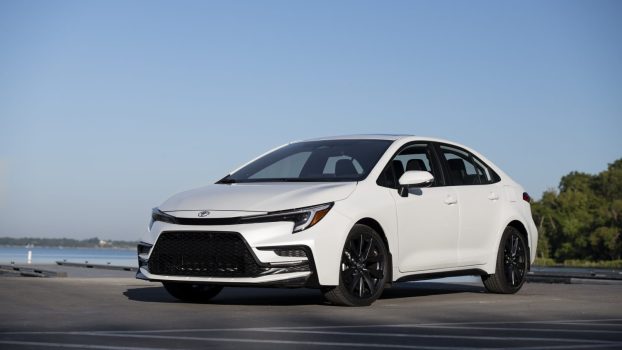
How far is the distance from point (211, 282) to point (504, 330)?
2.95m

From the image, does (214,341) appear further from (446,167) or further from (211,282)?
(446,167)

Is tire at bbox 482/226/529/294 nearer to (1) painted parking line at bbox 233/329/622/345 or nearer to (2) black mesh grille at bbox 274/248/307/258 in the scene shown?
(2) black mesh grille at bbox 274/248/307/258

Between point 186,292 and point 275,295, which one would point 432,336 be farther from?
point 275,295

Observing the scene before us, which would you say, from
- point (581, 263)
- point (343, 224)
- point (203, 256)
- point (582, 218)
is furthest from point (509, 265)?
point (582, 218)

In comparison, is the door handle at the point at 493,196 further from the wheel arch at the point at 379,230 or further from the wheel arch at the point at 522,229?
the wheel arch at the point at 379,230

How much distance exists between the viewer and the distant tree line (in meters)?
125

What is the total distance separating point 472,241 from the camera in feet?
40.4

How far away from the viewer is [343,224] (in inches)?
404

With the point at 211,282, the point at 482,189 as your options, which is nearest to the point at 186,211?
the point at 211,282

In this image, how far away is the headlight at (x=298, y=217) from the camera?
10.0 meters

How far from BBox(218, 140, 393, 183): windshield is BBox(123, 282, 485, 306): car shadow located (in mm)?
1254

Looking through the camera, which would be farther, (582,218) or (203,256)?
(582,218)

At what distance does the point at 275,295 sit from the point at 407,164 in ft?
7.10

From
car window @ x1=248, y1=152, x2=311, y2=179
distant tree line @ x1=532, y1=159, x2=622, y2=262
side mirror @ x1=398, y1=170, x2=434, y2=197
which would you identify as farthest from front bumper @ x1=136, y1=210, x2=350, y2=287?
distant tree line @ x1=532, y1=159, x2=622, y2=262
